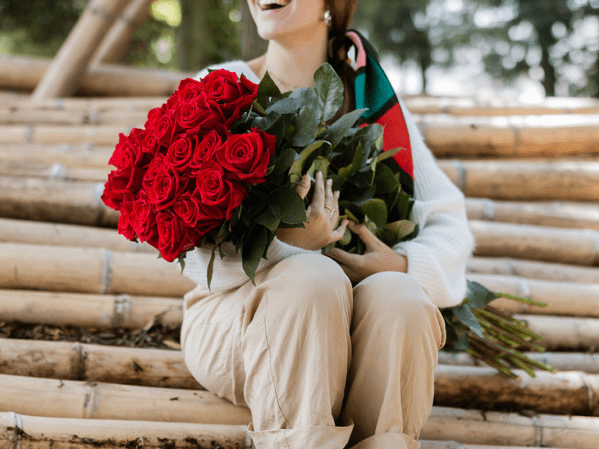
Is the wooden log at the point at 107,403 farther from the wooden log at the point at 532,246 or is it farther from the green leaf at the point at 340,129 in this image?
the wooden log at the point at 532,246

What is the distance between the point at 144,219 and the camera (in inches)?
40.9

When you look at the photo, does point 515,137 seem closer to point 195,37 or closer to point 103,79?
point 103,79

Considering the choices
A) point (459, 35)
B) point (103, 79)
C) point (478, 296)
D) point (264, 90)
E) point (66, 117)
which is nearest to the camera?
point (264, 90)

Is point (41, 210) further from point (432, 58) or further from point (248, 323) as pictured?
point (432, 58)

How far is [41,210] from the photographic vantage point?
219 centimetres

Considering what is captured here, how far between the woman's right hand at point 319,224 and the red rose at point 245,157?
8.7 inches

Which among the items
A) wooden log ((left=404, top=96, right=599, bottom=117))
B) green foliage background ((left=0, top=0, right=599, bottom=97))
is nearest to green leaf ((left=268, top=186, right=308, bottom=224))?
wooden log ((left=404, top=96, right=599, bottom=117))

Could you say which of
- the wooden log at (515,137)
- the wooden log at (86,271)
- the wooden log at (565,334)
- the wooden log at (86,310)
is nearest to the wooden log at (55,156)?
the wooden log at (86,271)

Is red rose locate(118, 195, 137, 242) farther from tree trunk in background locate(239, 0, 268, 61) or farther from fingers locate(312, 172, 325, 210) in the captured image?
tree trunk in background locate(239, 0, 268, 61)

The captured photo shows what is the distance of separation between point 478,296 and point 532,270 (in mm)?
885

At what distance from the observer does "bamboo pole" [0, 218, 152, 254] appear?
6.79ft

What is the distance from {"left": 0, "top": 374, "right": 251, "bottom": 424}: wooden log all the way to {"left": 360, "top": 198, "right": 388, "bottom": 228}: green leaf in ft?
2.10

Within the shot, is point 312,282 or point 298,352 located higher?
point 312,282

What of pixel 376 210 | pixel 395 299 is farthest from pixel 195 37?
pixel 395 299
